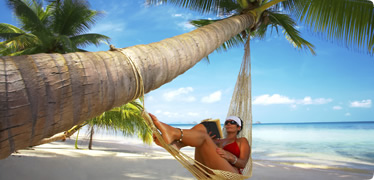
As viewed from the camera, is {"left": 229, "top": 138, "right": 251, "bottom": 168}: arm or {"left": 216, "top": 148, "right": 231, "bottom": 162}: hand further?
{"left": 229, "top": 138, "right": 251, "bottom": 168}: arm

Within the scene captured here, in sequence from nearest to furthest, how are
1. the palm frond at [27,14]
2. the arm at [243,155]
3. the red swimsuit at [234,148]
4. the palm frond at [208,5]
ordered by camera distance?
1. the arm at [243,155]
2. the red swimsuit at [234,148]
3. the palm frond at [208,5]
4. the palm frond at [27,14]

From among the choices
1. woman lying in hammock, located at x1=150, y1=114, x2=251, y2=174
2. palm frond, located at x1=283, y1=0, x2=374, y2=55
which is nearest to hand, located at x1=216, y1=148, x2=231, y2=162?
woman lying in hammock, located at x1=150, y1=114, x2=251, y2=174

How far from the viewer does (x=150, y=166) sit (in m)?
5.48

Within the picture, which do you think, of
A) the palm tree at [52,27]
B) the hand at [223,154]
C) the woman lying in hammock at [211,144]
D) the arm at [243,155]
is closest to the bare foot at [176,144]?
the woman lying in hammock at [211,144]

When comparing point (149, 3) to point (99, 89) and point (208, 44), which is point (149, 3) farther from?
point (99, 89)

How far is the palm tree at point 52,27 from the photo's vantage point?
263 inches

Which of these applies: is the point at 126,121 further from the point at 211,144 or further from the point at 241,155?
the point at 211,144

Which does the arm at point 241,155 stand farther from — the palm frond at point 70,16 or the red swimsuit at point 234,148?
the palm frond at point 70,16

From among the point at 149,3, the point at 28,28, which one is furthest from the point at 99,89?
the point at 28,28

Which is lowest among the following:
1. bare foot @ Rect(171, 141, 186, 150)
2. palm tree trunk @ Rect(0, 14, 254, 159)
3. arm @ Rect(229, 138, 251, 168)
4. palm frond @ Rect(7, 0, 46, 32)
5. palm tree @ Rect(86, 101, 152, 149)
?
palm tree @ Rect(86, 101, 152, 149)

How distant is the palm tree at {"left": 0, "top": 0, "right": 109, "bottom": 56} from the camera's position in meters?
6.68

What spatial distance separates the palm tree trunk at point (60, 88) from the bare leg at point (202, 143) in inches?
11.8

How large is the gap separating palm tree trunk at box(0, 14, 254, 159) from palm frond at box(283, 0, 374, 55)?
1824mm

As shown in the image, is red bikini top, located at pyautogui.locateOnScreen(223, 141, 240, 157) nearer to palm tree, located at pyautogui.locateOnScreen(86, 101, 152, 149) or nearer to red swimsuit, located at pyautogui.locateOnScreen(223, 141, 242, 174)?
red swimsuit, located at pyautogui.locateOnScreen(223, 141, 242, 174)
